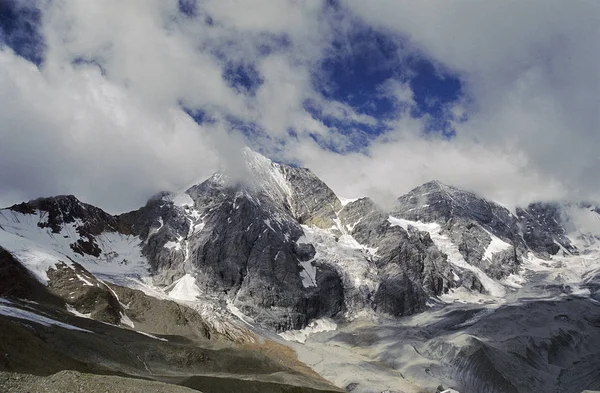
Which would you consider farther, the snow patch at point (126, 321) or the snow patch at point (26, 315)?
the snow patch at point (126, 321)

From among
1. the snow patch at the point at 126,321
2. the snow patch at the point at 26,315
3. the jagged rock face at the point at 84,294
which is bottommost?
the snow patch at the point at 26,315

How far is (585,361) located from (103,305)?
177225 millimetres

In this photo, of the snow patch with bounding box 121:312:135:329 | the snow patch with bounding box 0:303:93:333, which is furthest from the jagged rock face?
the snow patch with bounding box 0:303:93:333

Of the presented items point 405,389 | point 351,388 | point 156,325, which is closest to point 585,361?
point 405,389

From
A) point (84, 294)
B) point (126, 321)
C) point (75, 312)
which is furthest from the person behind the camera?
point (126, 321)

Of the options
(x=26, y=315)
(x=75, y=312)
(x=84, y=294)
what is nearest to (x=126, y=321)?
(x=84, y=294)

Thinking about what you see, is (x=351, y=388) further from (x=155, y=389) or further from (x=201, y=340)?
(x=155, y=389)

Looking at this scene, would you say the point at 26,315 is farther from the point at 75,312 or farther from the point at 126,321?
the point at 126,321

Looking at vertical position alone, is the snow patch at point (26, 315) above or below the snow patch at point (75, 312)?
below

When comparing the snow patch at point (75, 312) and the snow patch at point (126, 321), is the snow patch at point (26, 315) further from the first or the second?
the snow patch at point (126, 321)

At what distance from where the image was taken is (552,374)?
178625 millimetres

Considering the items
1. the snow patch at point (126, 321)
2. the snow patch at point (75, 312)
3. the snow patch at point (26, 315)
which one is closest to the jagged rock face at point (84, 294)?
the snow patch at point (75, 312)

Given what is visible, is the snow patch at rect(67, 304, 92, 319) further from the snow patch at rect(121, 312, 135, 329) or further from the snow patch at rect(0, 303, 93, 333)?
the snow patch at rect(0, 303, 93, 333)

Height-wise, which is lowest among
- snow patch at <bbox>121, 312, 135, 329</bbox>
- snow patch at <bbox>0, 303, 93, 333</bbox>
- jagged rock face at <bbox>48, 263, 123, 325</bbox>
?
snow patch at <bbox>0, 303, 93, 333</bbox>
